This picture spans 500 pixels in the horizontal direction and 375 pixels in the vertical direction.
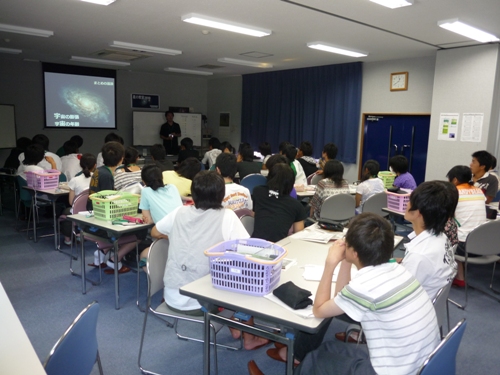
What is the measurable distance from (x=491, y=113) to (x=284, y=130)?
4.54 m

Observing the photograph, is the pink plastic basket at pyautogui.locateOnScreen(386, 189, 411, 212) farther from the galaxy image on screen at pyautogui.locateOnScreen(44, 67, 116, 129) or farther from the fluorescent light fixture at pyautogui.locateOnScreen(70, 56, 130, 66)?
the galaxy image on screen at pyautogui.locateOnScreen(44, 67, 116, 129)

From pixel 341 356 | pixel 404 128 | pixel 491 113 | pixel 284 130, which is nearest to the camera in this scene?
pixel 341 356

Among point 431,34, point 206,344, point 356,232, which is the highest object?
point 431,34

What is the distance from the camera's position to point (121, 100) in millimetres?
10125

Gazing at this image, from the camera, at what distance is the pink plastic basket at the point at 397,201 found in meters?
4.17

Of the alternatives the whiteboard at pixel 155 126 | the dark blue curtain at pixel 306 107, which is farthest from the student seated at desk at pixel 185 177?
the whiteboard at pixel 155 126

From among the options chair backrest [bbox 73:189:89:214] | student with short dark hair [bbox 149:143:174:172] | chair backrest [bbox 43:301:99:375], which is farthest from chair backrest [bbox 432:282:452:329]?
student with short dark hair [bbox 149:143:174:172]

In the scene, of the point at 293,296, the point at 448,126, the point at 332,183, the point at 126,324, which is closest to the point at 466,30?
the point at 448,126

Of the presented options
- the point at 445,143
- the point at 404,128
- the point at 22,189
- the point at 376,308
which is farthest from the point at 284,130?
the point at 376,308

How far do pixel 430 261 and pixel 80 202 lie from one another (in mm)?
3310

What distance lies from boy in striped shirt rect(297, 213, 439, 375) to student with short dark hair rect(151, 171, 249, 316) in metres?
0.84

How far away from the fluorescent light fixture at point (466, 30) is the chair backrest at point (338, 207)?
2.30m

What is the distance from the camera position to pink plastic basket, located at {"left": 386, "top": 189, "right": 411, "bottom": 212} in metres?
4.17

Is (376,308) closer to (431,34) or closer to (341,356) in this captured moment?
(341,356)
